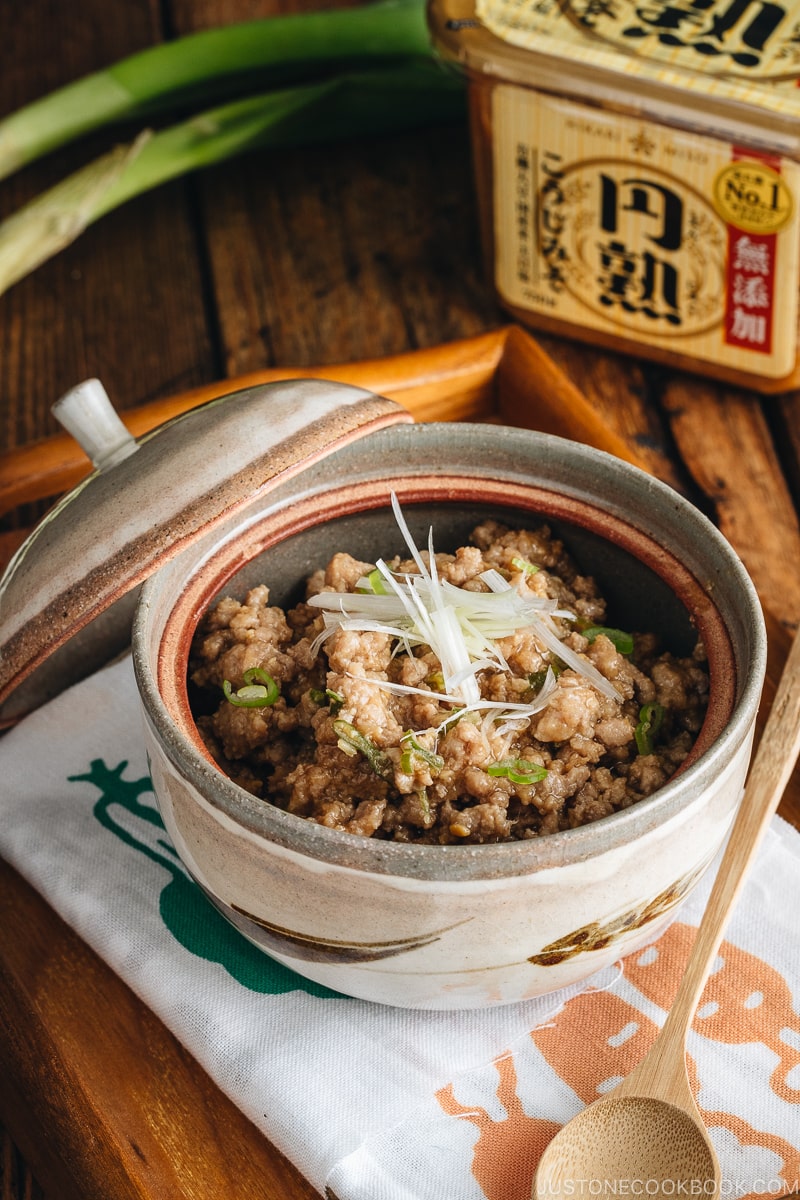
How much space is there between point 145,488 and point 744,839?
75cm

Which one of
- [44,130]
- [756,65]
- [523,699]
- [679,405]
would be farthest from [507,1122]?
[44,130]

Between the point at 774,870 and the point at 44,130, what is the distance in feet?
7.47

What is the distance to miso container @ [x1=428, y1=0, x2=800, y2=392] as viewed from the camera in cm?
190

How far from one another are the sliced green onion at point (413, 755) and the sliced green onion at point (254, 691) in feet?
0.58

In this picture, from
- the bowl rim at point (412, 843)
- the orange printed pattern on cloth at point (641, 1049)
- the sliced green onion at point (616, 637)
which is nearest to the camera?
the bowl rim at point (412, 843)

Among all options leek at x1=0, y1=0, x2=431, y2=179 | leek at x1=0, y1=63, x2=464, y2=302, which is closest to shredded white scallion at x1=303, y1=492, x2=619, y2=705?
leek at x1=0, y1=63, x2=464, y2=302

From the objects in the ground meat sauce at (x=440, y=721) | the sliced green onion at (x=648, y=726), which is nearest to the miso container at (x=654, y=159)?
the ground meat sauce at (x=440, y=721)

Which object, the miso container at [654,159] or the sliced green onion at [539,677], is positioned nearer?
the sliced green onion at [539,677]

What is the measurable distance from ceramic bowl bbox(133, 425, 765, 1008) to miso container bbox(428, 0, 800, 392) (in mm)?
737

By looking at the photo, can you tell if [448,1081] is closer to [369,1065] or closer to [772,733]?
[369,1065]

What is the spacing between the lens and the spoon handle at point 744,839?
1.27m

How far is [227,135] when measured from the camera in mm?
2768

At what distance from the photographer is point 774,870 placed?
145cm

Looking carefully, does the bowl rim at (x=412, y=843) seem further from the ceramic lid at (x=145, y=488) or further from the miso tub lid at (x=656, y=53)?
the miso tub lid at (x=656, y=53)
